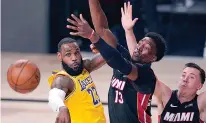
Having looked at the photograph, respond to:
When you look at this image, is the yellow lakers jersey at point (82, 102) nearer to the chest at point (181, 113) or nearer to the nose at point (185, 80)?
the chest at point (181, 113)

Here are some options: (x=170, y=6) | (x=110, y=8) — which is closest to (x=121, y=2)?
(x=110, y=8)

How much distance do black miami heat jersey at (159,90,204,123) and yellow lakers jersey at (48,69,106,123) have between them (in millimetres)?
627

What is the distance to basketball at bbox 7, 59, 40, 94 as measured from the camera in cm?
531

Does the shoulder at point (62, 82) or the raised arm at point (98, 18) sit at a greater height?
the raised arm at point (98, 18)

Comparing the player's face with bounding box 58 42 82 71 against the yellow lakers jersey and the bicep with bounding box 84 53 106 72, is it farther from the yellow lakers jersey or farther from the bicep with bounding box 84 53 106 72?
the bicep with bounding box 84 53 106 72

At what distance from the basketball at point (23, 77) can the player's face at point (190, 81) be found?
59.8 inches

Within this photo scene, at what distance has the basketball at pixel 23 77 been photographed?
5312 millimetres

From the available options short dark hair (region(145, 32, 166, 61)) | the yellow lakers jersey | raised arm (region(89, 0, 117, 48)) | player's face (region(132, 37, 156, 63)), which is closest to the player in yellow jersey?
the yellow lakers jersey

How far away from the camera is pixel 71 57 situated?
4820 mm

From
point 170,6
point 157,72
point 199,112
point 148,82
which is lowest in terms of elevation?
point 157,72

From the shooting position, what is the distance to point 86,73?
16.5 feet

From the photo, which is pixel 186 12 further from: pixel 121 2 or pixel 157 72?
pixel 157 72

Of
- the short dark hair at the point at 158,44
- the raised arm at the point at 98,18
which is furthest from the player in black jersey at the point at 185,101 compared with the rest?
the raised arm at the point at 98,18

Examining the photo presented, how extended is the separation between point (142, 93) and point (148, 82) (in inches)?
7.0
